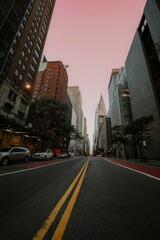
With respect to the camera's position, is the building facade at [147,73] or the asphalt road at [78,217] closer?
the asphalt road at [78,217]

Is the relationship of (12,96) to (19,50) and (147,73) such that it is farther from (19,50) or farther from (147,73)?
(147,73)

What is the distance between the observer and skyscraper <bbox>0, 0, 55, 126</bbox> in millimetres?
18003

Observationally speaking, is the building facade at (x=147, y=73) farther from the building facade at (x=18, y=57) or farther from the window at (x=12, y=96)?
the window at (x=12, y=96)

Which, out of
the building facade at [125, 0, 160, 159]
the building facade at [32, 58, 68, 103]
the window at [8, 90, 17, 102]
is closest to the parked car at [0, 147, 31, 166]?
the window at [8, 90, 17, 102]

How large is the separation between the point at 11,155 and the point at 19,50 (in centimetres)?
2938

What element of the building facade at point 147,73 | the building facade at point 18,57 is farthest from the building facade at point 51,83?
the building facade at point 147,73

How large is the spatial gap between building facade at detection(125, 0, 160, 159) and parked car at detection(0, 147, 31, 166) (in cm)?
3226

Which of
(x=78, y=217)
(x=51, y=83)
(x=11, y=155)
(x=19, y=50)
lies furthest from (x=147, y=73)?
(x=51, y=83)

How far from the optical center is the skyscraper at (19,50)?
18.0m

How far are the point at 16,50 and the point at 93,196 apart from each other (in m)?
36.8

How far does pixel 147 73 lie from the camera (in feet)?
141

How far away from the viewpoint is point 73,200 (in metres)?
3.64

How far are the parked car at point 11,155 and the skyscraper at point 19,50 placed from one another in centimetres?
622

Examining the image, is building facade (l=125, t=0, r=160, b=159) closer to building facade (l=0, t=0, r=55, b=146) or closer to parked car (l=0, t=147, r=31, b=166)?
building facade (l=0, t=0, r=55, b=146)
